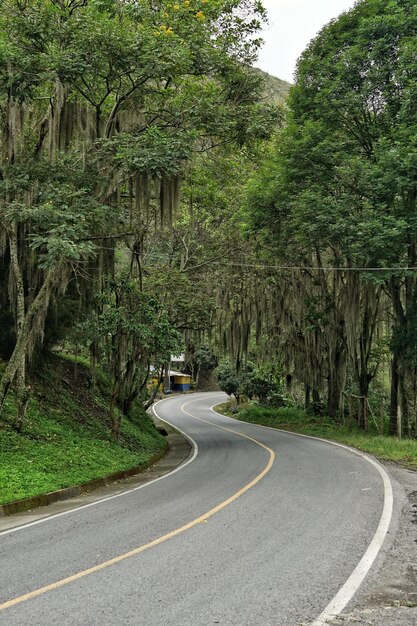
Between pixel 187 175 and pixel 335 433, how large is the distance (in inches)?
497

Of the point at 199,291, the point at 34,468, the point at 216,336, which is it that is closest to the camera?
the point at 34,468

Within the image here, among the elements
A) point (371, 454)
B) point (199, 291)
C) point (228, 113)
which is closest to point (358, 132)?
point (228, 113)

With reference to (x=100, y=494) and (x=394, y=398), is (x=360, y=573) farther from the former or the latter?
(x=394, y=398)

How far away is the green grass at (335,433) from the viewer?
15166mm

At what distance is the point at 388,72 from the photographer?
57.9 feet

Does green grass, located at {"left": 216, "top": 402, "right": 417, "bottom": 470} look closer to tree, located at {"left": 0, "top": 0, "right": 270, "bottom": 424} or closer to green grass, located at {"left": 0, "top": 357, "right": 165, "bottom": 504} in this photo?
green grass, located at {"left": 0, "top": 357, "right": 165, "bottom": 504}

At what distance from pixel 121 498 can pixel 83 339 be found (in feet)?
29.4

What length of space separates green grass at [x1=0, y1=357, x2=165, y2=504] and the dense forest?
32.2 inches

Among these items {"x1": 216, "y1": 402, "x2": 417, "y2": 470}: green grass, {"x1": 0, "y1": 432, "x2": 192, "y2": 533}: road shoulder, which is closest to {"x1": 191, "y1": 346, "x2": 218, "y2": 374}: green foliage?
{"x1": 216, "y1": 402, "x2": 417, "y2": 470}: green grass

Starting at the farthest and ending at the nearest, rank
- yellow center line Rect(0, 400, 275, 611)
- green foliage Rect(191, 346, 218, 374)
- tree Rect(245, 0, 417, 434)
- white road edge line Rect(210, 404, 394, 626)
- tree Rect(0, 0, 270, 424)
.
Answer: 1. green foliage Rect(191, 346, 218, 374)
2. tree Rect(245, 0, 417, 434)
3. tree Rect(0, 0, 270, 424)
4. yellow center line Rect(0, 400, 275, 611)
5. white road edge line Rect(210, 404, 394, 626)

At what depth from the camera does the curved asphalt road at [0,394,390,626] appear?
425 cm

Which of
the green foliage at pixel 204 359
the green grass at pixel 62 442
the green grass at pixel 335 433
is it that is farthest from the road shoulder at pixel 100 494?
the green foliage at pixel 204 359

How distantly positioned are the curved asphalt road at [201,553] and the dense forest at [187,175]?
5.66 m

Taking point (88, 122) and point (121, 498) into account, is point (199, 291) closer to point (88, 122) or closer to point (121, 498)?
point (88, 122)
